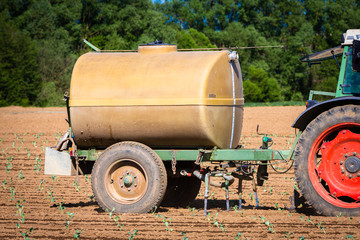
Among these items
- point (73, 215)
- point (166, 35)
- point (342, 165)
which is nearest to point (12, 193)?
point (73, 215)

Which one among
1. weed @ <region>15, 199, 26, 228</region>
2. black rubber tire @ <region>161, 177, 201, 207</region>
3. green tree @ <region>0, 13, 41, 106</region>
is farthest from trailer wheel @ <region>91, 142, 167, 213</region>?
green tree @ <region>0, 13, 41, 106</region>

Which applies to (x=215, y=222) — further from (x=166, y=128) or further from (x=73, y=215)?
(x=73, y=215)

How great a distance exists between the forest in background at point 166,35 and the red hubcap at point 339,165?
1786 inches

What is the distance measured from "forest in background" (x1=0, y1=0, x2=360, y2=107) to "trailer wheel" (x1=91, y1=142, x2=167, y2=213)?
43679 mm

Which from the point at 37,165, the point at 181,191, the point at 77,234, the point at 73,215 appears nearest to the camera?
the point at 77,234

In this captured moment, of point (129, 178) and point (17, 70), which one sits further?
point (17, 70)

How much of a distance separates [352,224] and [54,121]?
25.3m

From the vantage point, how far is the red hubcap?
22.7ft

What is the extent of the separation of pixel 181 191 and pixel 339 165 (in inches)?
120

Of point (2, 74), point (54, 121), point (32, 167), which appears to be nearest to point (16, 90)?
point (2, 74)

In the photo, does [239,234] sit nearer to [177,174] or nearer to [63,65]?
[177,174]

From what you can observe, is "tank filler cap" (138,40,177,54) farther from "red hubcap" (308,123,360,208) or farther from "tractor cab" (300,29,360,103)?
"red hubcap" (308,123,360,208)

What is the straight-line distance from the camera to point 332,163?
279 inches

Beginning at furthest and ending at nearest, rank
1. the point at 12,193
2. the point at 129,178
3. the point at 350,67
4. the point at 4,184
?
the point at 4,184
the point at 12,193
the point at 129,178
the point at 350,67
